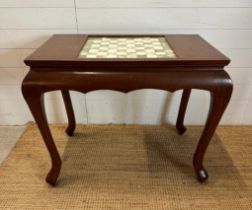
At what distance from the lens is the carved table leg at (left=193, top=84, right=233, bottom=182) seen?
827 millimetres

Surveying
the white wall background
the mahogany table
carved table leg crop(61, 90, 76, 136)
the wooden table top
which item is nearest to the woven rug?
carved table leg crop(61, 90, 76, 136)

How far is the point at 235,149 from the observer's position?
1.28 metres

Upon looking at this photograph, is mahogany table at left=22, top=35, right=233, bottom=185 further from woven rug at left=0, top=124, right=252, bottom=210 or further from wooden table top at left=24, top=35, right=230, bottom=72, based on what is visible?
woven rug at left=0, top=124, right=252, bottom=210

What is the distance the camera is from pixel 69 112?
1295 millimetres

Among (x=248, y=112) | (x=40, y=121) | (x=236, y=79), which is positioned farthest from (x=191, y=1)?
(x=40, y=121)

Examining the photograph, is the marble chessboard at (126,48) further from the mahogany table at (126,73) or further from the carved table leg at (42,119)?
the carved table leg at (42,119)

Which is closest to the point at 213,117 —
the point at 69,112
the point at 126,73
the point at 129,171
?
the point at 126,73

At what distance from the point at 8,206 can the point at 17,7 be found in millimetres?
906

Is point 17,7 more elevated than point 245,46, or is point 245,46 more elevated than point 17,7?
point 17,7

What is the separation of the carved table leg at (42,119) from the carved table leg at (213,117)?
62 cm

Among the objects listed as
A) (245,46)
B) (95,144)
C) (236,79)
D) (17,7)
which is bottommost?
(95,144)

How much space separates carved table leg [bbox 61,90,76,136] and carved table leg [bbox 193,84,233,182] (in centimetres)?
70

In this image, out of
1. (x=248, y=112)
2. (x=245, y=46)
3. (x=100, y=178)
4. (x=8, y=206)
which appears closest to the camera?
(x=8, y=206)

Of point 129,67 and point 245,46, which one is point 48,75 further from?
point 245,46
